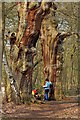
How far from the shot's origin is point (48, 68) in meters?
26.4

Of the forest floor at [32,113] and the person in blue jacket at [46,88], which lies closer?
the forest floor at [32,113]

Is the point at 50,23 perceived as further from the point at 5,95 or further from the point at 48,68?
the point at 5,95

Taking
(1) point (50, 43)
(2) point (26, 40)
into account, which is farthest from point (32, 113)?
(1) point (50, 43)

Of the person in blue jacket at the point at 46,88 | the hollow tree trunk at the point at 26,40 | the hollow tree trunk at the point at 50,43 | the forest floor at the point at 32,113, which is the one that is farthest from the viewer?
the hollow tree trunk at the point at 50,43

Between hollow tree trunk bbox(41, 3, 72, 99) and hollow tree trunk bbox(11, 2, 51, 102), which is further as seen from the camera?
hollow tree trunk bbox(41, 3, 72, 99)

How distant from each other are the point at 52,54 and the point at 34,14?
Result: 7.71 metres

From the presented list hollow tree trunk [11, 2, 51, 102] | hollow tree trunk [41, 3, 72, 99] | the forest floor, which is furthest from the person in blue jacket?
the forest floor

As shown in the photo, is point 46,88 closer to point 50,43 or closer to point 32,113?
point 50,43

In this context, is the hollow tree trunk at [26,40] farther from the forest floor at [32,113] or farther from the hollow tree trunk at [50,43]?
the hollow tree trunk at [50,43]

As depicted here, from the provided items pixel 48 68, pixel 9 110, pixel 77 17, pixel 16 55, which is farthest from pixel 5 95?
pixel 77 17

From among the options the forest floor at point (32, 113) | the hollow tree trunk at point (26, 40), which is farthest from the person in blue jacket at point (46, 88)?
the forest floor at point (32, 113)

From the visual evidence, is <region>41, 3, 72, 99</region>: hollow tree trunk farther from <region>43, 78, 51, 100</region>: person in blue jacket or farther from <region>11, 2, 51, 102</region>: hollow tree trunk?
<region>11, 2, 51, 102</region>: hollow tree trunk

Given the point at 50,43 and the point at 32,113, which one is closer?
the point at 32,113

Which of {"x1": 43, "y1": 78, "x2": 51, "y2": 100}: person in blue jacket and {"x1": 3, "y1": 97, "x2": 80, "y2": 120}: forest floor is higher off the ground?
{"x1": 43, "y1": 78, "x2": 51, "y2": 100}: person in blue jacket
